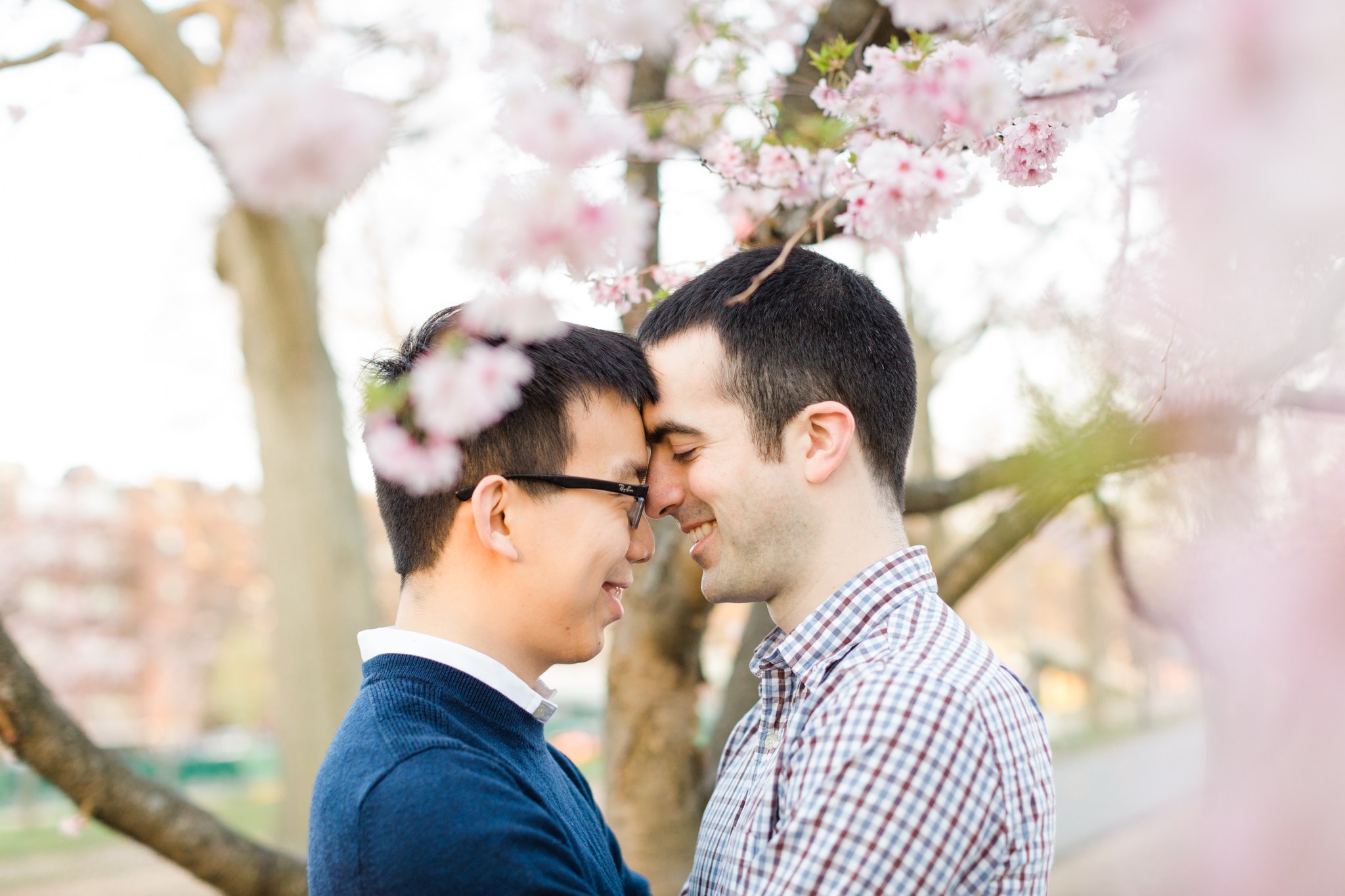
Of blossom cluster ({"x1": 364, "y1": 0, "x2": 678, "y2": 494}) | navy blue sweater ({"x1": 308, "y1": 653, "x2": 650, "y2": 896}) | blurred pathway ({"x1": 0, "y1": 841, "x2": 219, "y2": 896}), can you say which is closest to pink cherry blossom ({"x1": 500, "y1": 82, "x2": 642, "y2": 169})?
blossom cluster ({"x1": 364, "y1": 0, "x2": 678, "y2": 494})

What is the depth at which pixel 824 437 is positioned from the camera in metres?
1.87

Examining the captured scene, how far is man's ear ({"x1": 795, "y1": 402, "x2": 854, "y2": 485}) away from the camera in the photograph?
1.85 meters

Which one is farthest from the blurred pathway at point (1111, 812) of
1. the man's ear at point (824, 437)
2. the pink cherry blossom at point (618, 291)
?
the pink cherry blossom at point (618, 291)

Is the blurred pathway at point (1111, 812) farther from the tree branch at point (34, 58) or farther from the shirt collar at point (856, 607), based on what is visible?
the tree branch at point (34, 58)

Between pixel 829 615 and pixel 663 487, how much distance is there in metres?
0.44

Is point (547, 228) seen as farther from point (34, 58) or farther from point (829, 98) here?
point (34, 58)

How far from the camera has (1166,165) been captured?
2.44 ft

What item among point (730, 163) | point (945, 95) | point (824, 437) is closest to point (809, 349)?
point (824, 437)

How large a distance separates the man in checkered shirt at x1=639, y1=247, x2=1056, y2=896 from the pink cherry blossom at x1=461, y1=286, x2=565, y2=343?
1.76 ft

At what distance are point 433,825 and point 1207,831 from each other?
3.48 ft

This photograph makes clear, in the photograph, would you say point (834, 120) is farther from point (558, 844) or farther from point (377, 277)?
point (377, 277)

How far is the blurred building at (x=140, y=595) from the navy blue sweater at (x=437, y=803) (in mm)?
26475

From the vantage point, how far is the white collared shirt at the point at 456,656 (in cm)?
176

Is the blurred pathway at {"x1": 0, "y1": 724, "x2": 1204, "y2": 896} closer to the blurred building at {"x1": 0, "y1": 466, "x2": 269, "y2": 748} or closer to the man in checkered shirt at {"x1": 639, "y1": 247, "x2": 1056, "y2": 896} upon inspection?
the man in checkered shirt at {"x1": 639, "y1": 247, "x2": 1056, "y2": 896}
